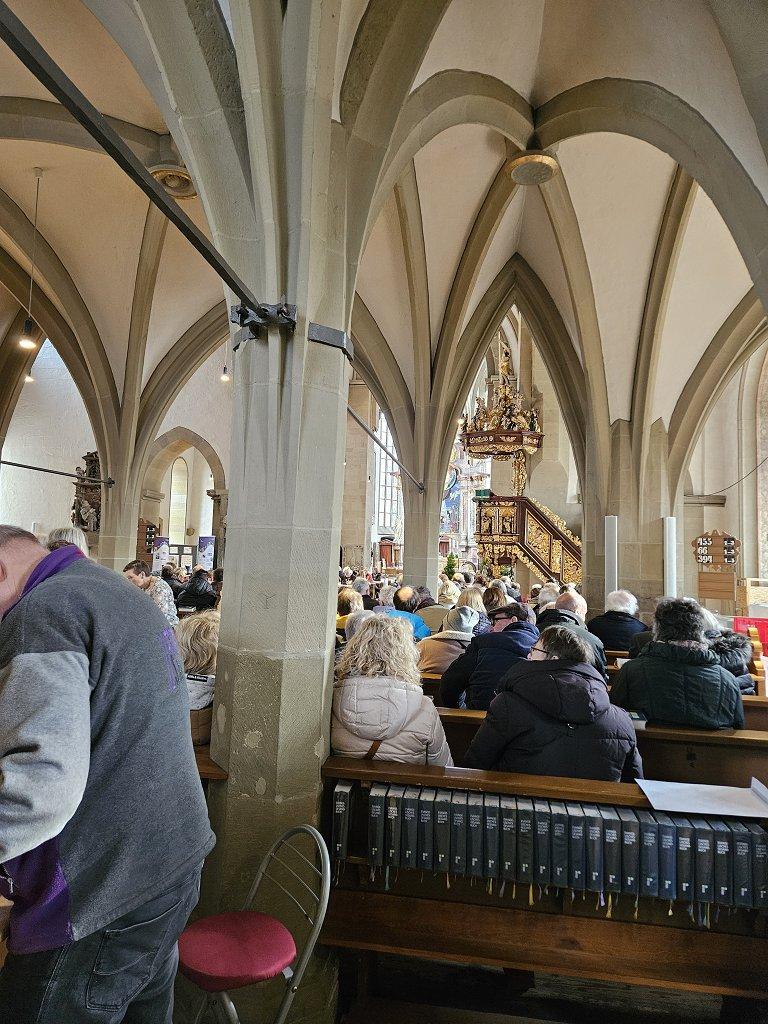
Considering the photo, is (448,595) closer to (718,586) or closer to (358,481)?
(718,586)

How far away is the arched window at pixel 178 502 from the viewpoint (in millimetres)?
22312

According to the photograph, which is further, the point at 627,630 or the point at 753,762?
the point at 627,630

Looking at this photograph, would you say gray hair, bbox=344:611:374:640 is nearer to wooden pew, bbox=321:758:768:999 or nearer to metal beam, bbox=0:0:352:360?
wooden pew, bbox=321:758:768:999

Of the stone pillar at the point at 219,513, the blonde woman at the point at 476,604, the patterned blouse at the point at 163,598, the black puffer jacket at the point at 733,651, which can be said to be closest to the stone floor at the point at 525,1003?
the black puffer jacket at the point at 733,651

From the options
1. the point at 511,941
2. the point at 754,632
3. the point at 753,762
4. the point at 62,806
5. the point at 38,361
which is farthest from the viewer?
the point at 38,361

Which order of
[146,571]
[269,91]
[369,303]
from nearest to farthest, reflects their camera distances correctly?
1. [269,91]
2. [146,571]
3. [369,303]

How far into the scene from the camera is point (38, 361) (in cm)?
1684

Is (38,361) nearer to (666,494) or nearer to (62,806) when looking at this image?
(666,494)

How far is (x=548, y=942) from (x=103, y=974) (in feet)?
6.14

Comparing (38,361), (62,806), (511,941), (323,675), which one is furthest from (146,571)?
(38,361)

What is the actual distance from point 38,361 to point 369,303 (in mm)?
11636

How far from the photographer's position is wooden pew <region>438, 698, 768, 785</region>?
10.9 feet

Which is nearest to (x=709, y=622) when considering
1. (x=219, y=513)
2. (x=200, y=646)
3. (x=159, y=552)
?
(x=200, y=646)

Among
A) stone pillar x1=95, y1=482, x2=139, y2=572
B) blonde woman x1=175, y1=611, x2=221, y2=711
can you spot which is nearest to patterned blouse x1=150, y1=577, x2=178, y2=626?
blonde woman x1=175, y1=611, x2=221, y2=711
